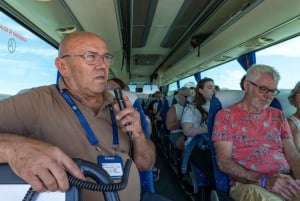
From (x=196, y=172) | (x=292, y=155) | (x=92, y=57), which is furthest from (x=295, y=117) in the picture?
(x=92, y=57)

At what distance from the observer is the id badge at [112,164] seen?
1.65 metres

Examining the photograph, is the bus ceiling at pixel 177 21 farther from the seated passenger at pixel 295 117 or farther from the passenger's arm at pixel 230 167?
the passenger's arm at pixel 230 167

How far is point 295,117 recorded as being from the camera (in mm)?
3311

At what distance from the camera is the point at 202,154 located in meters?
3.73

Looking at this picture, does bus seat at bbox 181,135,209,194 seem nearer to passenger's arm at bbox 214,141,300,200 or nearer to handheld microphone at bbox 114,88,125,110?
passenger's arm at bbox 214,141,300,200

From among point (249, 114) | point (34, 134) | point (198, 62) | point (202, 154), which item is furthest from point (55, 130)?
point (198, 62)

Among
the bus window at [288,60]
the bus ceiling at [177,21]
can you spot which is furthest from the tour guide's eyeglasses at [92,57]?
the bus window at [288,60]

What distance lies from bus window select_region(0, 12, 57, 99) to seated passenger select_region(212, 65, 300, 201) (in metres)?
2.46

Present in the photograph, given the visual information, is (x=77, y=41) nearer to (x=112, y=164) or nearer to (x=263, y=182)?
(x=112, y=164)

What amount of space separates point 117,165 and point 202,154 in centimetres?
221

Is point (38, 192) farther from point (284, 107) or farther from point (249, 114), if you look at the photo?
point (284, 107)

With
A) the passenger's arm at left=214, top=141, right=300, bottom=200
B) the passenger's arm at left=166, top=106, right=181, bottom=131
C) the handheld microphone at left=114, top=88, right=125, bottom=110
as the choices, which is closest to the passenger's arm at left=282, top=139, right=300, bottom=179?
the passenger's arm at left=214, top=141, right=300, bottom=200

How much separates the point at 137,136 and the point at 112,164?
0.29 meters

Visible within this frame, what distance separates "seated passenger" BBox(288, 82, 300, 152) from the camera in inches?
127
